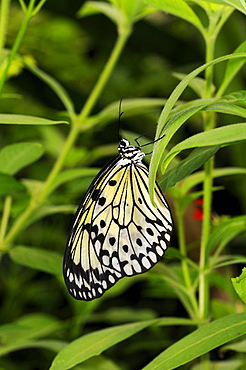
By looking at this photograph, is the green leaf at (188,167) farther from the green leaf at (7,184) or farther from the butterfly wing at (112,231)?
the green leaf at (7,184)

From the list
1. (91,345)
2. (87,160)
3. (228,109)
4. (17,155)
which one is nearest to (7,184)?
(17,155)

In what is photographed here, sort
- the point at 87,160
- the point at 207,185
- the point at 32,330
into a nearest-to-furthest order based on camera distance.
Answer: the point at 207,185 < the point at 32,330 < the point at 87,160

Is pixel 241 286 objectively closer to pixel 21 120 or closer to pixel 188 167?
pixel 188 167

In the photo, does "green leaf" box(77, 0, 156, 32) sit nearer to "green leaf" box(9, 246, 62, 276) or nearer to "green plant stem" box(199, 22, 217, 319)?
"green plant stem" box(199, 22, 217, 319)

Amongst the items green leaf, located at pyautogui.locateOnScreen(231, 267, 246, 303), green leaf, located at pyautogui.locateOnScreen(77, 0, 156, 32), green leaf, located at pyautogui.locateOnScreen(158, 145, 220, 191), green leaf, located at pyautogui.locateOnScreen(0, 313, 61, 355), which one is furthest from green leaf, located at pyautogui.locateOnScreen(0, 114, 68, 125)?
green leaf, located at pyautogui.locateOnScreen(0, 313, 61, 355)

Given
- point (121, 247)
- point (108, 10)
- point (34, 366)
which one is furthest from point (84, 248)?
point (34, 366)

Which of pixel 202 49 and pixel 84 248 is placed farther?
pixel 202 49

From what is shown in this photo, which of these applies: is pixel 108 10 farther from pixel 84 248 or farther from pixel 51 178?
pixel 84 248
